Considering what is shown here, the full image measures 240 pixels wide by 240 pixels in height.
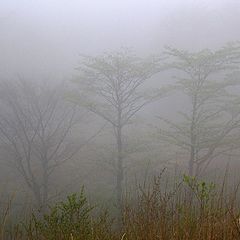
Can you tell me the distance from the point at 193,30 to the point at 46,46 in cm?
1419

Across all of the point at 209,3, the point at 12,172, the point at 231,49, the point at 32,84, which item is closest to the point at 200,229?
the point at 231,49

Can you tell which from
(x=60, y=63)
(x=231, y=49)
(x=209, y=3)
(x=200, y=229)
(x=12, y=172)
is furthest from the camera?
(x=209, y=3)

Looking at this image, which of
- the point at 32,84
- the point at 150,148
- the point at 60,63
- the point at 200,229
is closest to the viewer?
the point at 200,229

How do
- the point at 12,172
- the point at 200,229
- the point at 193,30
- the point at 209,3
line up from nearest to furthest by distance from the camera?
the point at 200,229 → the point at 12,172 → the point at 193,30 → the point at 209,3

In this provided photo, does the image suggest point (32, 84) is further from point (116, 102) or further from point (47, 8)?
point (47, 8)

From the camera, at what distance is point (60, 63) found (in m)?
37.0

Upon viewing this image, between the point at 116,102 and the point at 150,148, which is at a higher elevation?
the point at 116,102

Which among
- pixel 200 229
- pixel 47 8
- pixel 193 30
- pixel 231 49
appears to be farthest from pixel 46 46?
pixel 200 229

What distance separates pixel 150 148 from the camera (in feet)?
49.2

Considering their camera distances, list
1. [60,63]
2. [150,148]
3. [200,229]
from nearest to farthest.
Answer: [200,229] → [150,148] → [60,63]

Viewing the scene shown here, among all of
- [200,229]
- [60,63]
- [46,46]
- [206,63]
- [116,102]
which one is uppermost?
[46,46]

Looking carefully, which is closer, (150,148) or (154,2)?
(150,148)

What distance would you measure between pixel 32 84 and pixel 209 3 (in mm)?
33320

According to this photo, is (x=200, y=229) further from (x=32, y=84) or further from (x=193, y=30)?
(x=193, y=30)
